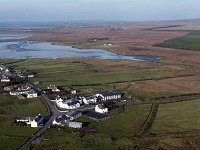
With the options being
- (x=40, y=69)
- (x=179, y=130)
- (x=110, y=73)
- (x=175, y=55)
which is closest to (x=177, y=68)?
(x=110, y=73)

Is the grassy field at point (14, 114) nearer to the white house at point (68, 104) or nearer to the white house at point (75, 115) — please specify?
the white house at point (68, 104)

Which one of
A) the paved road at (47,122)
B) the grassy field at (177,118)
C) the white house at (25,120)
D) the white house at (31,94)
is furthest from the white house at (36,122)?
the white house at (31,94)

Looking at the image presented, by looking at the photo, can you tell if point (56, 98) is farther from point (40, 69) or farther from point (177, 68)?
point (177, 68)

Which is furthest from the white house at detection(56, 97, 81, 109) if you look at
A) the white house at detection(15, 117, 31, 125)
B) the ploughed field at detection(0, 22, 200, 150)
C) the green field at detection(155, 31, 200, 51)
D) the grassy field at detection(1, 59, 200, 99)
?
the green field at detection(155, 31, 200, 51)

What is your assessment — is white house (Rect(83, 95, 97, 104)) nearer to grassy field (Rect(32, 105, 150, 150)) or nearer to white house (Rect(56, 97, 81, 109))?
white house (Rect(56, 97, 81, 109))

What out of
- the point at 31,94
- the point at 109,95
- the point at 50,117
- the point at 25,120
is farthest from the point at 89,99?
the point at 25,120

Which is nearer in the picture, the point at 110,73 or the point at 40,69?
the point at 110,73

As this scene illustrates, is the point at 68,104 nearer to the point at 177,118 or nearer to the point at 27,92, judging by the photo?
the point at 27,92
